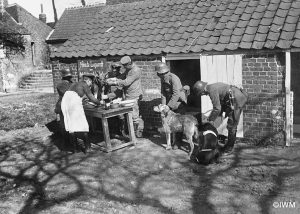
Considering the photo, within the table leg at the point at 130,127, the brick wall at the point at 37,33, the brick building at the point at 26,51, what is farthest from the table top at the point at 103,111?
the brick wall at the point at 37,33

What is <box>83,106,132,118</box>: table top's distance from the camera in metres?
8.29

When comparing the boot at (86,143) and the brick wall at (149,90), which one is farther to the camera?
the brick wall at (149,90)

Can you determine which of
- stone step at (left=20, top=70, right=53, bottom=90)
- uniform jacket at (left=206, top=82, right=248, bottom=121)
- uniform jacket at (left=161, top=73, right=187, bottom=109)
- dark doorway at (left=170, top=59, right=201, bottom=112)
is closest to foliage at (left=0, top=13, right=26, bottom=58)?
uniform jacket at (left=161, top=73, right=187, bottom=109)

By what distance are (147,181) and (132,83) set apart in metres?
3.26

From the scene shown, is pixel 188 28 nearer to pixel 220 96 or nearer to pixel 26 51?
pixel 220 96

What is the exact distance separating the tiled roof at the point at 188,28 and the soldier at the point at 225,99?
1207 millimetres

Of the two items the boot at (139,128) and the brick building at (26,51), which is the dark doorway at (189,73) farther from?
the brick building at (26,51)

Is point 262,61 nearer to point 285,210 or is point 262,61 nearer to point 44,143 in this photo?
point 285,210

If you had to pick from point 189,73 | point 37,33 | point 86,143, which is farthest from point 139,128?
point 37,33

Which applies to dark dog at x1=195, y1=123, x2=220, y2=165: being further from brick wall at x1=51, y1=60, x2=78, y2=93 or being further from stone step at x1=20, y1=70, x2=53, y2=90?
stone step at x1=20, y1=70, x2=53, y2=90

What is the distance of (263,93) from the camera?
27.7 ft

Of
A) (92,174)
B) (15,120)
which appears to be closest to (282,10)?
(92,174)

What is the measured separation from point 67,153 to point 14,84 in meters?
19.5

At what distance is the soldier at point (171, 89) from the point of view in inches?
328
